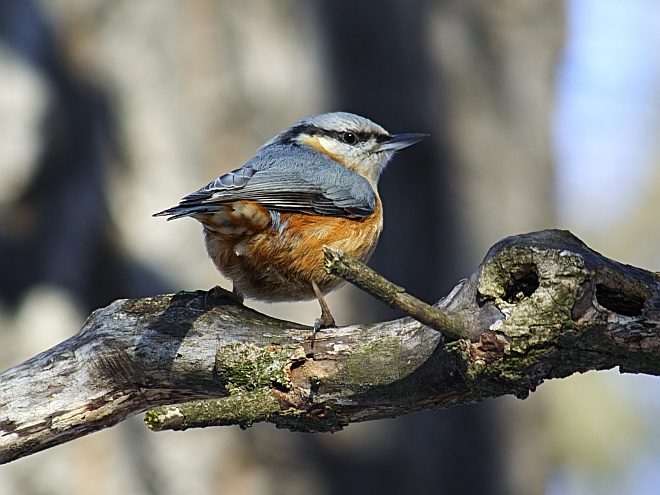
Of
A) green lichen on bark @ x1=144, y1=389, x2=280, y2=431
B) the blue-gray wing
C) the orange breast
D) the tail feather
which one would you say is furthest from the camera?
the orange breast

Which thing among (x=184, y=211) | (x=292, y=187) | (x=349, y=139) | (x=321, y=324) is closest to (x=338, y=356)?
(x=321, y=324)

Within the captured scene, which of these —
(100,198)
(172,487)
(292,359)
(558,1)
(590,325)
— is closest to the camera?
(590,325)

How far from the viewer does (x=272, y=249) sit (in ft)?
9.88

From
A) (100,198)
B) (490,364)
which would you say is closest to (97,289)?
(100,198)

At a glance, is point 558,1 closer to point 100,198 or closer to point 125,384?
point 100,198

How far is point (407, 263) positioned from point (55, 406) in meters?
3.05

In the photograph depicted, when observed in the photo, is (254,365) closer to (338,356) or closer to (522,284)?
(338,356)

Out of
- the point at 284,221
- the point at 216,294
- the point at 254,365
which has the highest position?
the point at 284,221

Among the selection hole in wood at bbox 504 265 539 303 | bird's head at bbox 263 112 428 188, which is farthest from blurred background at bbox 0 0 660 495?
hole in wood at bbox 504 265 539 303

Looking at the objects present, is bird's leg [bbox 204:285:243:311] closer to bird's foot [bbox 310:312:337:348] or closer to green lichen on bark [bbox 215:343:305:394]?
green lichen on bark [bbox 215:343:305:394]

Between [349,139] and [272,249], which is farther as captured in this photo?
[349,139]

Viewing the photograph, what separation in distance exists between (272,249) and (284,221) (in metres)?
0.13

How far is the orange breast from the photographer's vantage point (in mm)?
2975

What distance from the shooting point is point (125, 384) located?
2.56 meters
